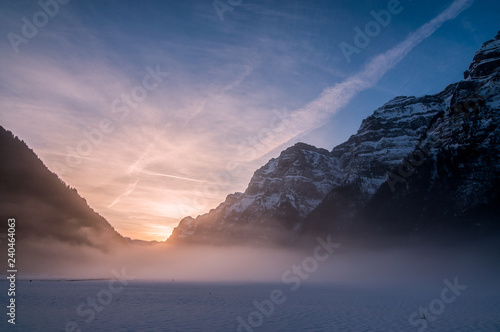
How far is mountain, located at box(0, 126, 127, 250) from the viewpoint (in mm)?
127562

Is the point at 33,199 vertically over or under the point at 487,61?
under

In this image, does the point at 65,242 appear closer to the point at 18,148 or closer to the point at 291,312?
the point at 18,148

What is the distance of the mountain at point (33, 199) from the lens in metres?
128

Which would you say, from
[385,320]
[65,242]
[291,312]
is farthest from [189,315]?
[65,242]

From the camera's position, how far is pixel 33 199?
465 ft

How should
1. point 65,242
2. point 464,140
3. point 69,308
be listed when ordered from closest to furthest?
1. point 69,308
2. point 464,140
3. point 65,242

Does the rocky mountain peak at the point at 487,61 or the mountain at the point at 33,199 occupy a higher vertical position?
the rocky mountain peak at the point at 487,61

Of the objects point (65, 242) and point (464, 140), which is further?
point (65, 242)

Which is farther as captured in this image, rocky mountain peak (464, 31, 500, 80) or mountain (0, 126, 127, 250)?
rocky mountain peak (464, 31, 500, 80)

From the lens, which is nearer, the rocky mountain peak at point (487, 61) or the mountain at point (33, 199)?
the mountain at point (33, 199)

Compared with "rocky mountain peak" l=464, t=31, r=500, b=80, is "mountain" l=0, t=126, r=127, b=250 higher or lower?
lower

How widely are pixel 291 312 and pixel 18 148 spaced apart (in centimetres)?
14962

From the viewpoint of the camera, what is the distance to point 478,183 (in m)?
116

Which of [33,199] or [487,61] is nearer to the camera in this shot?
[33,199]
